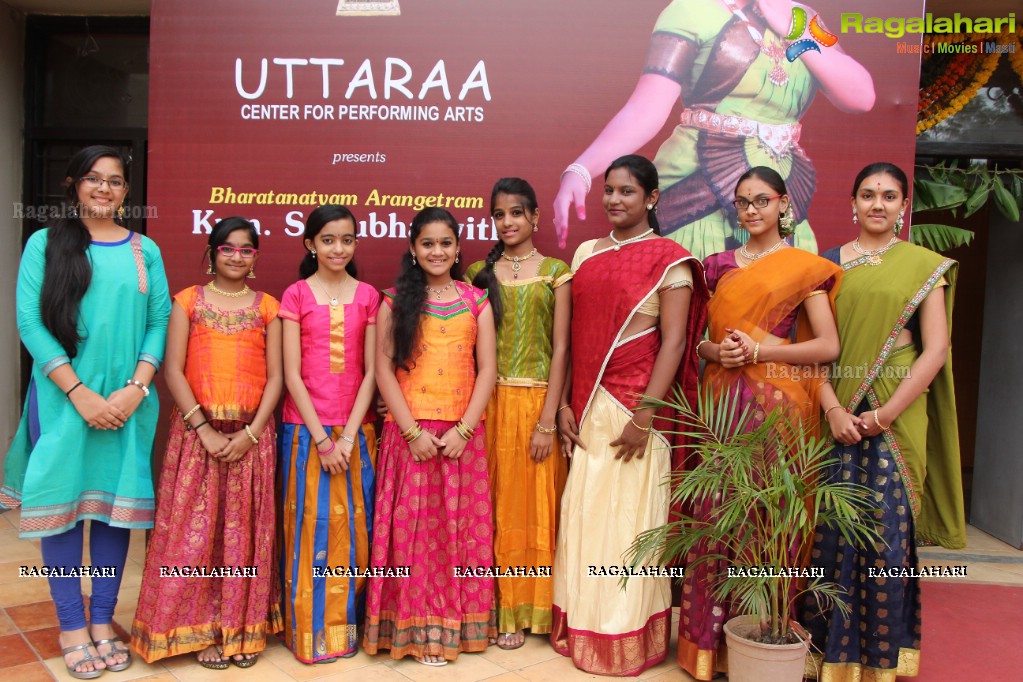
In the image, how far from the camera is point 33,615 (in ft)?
11.0

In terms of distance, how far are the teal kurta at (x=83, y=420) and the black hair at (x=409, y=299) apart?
0.90m

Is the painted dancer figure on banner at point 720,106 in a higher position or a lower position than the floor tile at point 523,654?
higher

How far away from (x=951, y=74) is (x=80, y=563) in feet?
15.7

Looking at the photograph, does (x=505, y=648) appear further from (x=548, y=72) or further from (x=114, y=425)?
(x=548, y=72)

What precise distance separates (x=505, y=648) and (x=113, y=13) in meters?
4.19

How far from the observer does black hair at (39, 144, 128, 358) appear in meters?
2.81

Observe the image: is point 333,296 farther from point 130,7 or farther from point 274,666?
point 130,7

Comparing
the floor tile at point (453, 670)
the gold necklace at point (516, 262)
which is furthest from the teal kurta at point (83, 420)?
the gold necklace at point (516, 262)

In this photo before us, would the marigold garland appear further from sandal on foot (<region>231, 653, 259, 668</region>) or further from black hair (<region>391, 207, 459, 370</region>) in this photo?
sandal on foot (<region>231, 653, 259, 668</region>)

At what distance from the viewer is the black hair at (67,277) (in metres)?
2.81

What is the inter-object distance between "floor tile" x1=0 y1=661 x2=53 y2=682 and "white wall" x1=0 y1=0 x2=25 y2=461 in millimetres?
2398

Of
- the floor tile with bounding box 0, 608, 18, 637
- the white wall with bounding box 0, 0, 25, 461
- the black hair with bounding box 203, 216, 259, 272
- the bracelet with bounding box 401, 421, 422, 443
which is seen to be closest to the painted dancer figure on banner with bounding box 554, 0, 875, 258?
the bracelet with bounding box 401, 421, 422, 443

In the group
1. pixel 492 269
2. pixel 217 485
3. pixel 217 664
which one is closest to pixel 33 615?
pixel 217 664

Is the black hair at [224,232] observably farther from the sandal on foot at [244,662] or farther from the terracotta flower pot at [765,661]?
the terracotta flower pot at [765,661]
